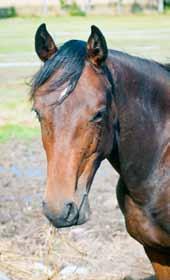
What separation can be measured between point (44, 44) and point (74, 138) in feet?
2.11

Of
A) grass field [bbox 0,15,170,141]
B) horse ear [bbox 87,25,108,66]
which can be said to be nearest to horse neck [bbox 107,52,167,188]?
horse ear [bbox 87,25,108,66]

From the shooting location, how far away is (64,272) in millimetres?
5750

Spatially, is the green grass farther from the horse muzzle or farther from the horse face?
the horse muzzle

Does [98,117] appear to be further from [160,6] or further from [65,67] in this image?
[160,6]

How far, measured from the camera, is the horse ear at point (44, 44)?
13.0 ft

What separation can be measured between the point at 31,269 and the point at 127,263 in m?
0.80

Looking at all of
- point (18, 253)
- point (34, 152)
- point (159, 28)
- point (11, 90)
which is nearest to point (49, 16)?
point (159, 28)

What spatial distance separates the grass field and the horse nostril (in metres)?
1.78

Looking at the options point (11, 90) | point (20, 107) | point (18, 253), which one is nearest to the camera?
point (18, 253)

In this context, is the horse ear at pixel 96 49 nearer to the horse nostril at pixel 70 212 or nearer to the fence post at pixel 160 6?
the horse nostril at pixel 70 212

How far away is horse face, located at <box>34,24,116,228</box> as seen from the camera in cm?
356

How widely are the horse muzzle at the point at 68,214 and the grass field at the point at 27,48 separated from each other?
1.73 meters

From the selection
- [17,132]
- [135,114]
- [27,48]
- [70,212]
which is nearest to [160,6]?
[27,48]

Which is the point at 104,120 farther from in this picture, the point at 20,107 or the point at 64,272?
the point at 20,107
